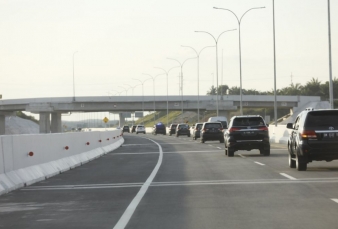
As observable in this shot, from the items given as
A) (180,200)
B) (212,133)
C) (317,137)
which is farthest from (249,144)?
(212,133)

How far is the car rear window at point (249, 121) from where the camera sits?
33375 millimetres

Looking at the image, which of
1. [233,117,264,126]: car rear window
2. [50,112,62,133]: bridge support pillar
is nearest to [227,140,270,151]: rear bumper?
[233,117,264,126]: car rear window

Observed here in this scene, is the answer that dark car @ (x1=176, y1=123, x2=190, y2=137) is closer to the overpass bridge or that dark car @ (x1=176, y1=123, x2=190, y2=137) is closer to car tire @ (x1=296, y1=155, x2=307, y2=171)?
the overpass bridge

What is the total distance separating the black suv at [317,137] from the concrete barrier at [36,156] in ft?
23.1

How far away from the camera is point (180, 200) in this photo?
14414mm

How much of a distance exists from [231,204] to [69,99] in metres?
109

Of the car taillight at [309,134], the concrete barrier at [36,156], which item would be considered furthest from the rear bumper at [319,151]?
the concrete barrier at [36,156]

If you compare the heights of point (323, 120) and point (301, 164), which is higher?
point (323, 120)

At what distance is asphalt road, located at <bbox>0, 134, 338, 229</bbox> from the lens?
1151cm

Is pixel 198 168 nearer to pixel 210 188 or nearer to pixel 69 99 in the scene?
pixel 210 188

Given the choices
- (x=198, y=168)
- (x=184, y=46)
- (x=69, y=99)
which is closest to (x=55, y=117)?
(x=69, y=99)

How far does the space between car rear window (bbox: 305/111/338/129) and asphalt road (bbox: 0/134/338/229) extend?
4.15 feet

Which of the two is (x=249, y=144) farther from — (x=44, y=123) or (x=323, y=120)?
(x=44, y=123)

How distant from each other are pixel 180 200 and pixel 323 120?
28.2 ft
